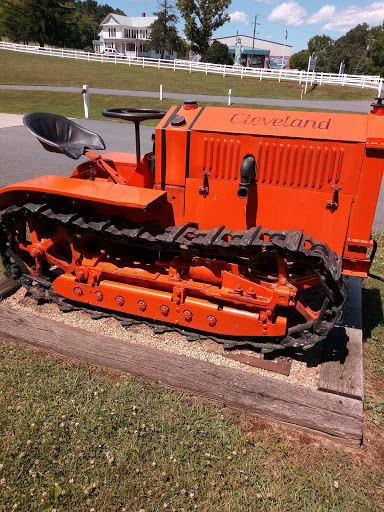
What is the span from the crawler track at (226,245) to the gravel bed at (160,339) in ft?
0.27

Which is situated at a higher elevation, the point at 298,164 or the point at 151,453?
the point at 298,164

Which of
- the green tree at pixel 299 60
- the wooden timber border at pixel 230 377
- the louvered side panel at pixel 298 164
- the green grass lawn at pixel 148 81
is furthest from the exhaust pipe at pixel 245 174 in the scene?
the green tree at pixel 299 60

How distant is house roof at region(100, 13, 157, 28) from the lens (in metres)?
71.0

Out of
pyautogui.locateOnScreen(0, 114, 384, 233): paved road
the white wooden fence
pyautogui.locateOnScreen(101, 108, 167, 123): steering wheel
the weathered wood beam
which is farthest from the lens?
the white wooden fence

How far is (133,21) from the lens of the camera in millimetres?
73250

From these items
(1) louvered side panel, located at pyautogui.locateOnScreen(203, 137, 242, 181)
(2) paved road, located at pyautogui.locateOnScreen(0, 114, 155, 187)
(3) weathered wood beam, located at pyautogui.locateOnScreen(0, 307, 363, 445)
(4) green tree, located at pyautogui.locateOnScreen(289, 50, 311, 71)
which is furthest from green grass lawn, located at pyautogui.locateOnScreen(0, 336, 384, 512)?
(4) green tree, located at pyautogui.locateOnScreen(289, 50, 311, 71)

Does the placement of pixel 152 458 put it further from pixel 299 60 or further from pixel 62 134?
pixel 299 60

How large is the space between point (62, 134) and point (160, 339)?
264 cm

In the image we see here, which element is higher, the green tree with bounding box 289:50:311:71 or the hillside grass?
the green tree with bounding box 289:50:311:71

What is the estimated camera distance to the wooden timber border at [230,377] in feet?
10.7

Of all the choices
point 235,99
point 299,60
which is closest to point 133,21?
point 299,60

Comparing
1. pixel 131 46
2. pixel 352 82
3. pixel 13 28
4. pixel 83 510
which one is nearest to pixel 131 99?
pixel 352 82

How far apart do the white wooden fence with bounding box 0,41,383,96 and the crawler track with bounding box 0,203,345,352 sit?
24.6 metres

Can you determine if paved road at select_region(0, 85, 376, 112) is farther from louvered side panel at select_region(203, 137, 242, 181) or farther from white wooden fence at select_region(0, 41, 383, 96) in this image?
louvered side panel at select_region(203, 137, 242, 181)
